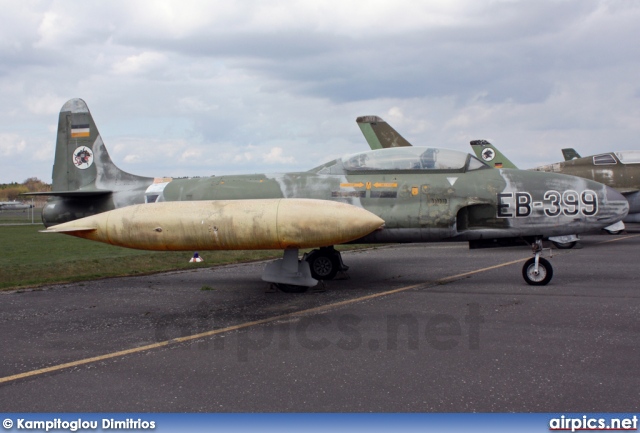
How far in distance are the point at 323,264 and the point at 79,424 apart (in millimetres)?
7185

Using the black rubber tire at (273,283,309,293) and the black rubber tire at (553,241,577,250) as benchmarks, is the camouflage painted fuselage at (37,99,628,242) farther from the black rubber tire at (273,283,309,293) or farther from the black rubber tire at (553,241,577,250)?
the black rubber tire at (553,241,577,250)

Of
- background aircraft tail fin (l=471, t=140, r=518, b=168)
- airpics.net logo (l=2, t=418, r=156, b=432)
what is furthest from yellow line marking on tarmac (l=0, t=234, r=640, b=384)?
background aircraft tail fin (l=471, t=140, r=518, b=168)

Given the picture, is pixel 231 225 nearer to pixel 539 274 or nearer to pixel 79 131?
pixel 539 274

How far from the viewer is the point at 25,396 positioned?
4.55 meters

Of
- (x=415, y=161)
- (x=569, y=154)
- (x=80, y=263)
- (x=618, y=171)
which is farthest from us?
(x=569, y=154)

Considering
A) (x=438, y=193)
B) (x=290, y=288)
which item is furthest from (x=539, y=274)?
(x=290, y=288)

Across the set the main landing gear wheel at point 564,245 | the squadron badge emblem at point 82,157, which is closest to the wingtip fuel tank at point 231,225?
the squadron badge emblem at point 82,157

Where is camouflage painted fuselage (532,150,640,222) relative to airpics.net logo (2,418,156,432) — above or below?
above

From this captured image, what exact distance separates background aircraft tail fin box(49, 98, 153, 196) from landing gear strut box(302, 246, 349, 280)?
3.91 metres

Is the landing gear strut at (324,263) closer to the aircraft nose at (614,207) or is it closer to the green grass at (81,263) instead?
the green grass at (81,263)

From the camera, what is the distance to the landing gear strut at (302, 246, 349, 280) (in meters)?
10.8

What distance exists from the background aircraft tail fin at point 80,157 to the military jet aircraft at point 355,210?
70 cm

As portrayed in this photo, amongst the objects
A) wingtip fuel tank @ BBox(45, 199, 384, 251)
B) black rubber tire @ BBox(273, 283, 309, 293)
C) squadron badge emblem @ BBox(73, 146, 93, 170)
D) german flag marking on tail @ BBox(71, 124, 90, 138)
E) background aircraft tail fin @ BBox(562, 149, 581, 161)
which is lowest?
black rubber tire @ BBox(273, 283, 309, 293)

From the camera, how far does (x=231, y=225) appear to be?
798 centimetres
